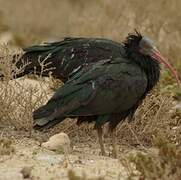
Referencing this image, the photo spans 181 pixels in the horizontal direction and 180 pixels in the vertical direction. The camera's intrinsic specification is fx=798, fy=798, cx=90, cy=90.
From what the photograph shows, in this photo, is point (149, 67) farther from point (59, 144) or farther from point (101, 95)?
point (59, 144)

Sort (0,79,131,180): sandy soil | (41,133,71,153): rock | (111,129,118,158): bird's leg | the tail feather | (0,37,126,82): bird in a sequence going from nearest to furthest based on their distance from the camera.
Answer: (0,79,131,180): sandy soil, the tail feather, (41,133,71,153): rock, (111,129,118,158): bird's leg, (0,37,126,82): bird

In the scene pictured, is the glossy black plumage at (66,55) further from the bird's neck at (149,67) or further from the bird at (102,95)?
the bird at (102,95)

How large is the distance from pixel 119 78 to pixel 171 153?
5.37 feet

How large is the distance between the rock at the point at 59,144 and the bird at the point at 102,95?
0.22 meters

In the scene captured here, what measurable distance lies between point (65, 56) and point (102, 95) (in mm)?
1524

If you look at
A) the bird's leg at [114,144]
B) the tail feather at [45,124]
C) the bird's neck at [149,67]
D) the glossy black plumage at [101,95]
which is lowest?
the bird's leg at [114,144]

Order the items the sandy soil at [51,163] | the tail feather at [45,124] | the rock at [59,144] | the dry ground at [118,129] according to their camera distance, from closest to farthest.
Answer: the dry ground at [118,129]
the sandy soil at [51,163]
the tail feather at [45,124]
the rock at [59,144]

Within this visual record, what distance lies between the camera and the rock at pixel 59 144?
812cm

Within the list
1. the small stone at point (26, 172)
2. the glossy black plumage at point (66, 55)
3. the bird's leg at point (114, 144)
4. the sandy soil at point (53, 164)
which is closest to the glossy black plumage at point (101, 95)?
the bird's leg at point (114, 144)

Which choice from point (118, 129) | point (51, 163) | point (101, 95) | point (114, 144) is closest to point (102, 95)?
point (101, 95)

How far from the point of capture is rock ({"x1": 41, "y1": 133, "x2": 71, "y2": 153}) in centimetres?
812

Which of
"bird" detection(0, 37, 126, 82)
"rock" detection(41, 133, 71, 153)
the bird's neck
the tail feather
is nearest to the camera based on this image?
the tail feather

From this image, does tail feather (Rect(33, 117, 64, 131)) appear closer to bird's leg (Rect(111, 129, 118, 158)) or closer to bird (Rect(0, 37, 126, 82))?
bird's leg (Rect(111, 129, 118, 158))

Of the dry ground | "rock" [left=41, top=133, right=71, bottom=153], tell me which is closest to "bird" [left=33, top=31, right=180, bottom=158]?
"rock" [left=41, top=133, right=71, bottom=153]
